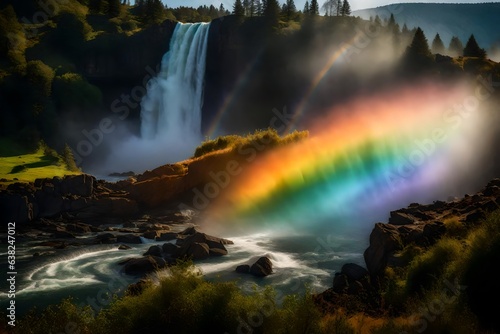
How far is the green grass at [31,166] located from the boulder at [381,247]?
33785 millimetres

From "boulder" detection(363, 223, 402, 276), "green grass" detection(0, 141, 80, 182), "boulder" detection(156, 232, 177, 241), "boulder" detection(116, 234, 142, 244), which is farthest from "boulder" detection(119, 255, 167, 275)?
"green grass" detection(0, 141, 80, 182)

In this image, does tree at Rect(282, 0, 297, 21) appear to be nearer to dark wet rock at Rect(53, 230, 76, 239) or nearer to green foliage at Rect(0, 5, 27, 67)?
green foliage at Rect(0, 5, 27, 67)

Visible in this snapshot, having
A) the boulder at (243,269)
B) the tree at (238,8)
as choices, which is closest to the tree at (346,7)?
the tree at (238,8)

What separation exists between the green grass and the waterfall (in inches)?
777

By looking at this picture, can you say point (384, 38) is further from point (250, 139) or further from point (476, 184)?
point (250, 139)

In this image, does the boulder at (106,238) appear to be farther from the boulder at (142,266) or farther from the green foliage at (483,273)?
the green foliage at (483,273)

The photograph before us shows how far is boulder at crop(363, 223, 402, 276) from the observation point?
1911 centimetres

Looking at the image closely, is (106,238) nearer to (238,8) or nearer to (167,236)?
(167,236)

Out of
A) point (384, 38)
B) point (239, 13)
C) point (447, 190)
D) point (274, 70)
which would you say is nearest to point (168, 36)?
point (239, 13)

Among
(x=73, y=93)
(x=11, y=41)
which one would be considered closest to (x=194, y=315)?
(x=73, y=93)

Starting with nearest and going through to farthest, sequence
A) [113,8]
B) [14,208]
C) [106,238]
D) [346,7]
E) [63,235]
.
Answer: [106,238] → [63,235] → [14,208] → [113,8] → [346,7]

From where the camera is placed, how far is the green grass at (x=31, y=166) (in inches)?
1665

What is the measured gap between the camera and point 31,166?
49000 millimetres

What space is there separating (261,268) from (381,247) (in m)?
6.20
